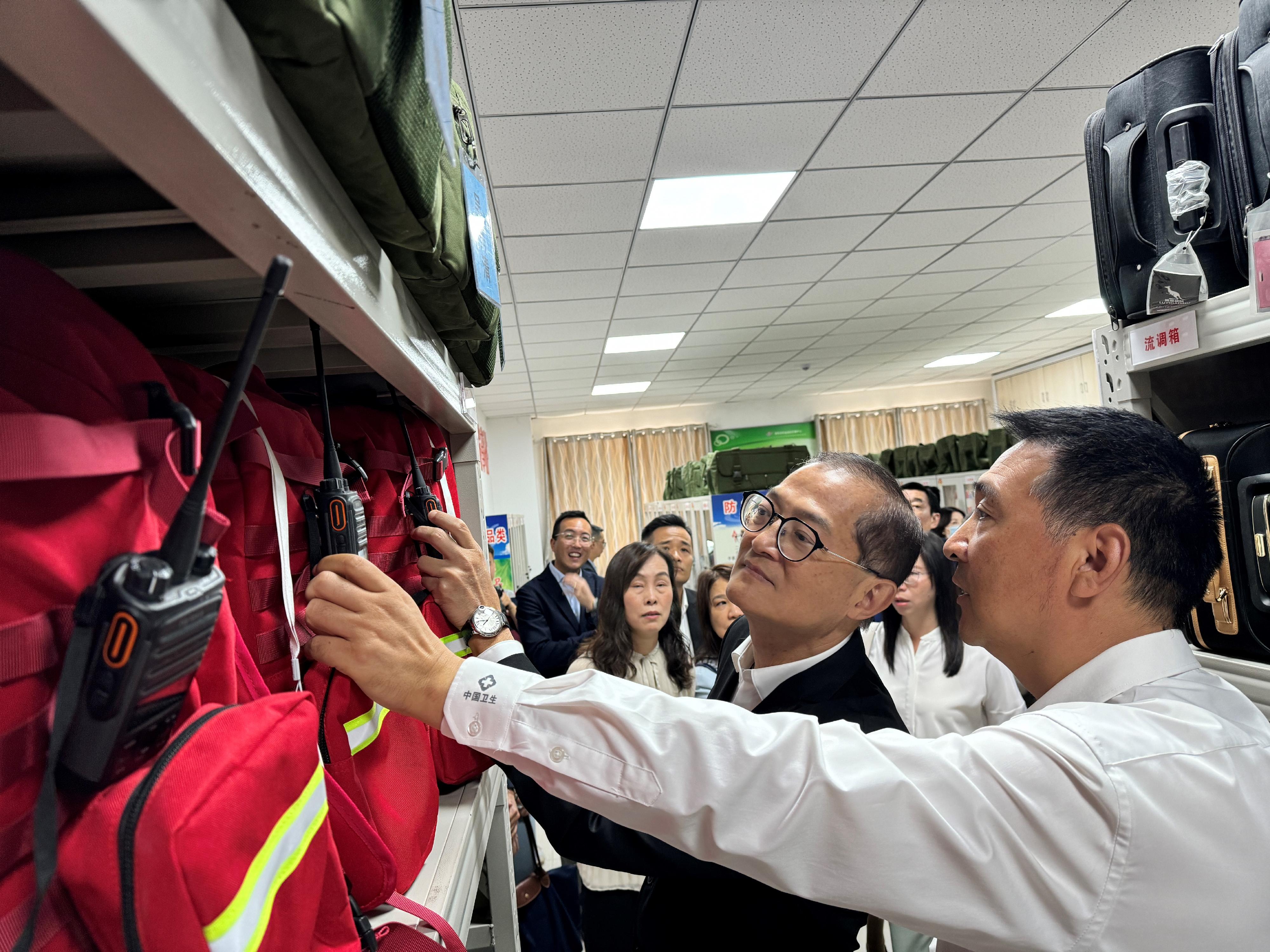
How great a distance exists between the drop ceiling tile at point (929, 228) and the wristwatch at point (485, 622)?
4.46m

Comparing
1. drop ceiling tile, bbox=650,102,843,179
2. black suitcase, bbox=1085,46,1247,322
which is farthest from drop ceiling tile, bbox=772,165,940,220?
black suitcase, bbox=1085,46,1247,322

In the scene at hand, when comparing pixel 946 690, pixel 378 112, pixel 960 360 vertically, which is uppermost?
pixel 960 360

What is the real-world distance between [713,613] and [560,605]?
3.69 ft

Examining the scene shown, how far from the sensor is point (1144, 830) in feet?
2.96

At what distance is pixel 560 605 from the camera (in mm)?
4641

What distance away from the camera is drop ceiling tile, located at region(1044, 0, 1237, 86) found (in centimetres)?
290

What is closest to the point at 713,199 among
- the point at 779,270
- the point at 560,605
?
the point at 779,270

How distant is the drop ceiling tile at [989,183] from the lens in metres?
4.20

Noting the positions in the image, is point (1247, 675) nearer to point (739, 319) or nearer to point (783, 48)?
point (783, 48)

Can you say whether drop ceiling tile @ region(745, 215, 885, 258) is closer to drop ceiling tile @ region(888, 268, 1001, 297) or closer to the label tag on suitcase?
drop ceiling tile @ region(888, 268, 1001, 297)

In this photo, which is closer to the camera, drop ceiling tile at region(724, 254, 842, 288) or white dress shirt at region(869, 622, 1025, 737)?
white dress shirt at region(869, 622, 1025, 737)

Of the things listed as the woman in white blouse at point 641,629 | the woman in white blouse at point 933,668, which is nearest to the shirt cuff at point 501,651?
the woman in white blouse at point 933,668

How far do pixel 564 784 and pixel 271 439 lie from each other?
49 cm

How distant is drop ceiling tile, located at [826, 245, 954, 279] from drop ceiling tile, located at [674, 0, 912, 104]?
2357mm
